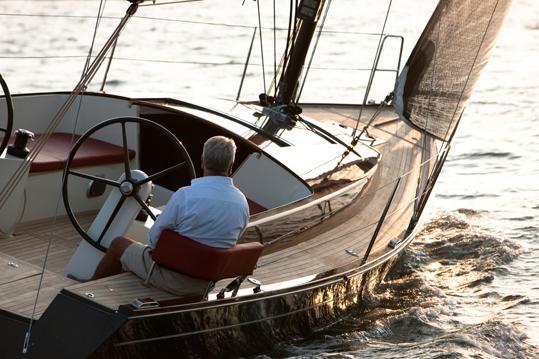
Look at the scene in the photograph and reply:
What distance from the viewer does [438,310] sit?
24.0 ft

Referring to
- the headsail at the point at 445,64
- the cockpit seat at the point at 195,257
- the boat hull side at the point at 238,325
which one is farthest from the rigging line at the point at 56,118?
the headsail at the point at 445,64

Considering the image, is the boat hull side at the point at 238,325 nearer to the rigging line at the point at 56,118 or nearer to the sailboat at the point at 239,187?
the sailboat at the point at 239,187

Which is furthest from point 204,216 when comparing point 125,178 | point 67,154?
point 67,154

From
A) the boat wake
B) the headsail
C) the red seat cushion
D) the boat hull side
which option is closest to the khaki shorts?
the boat hull side

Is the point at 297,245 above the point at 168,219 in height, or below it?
below

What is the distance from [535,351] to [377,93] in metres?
7.57

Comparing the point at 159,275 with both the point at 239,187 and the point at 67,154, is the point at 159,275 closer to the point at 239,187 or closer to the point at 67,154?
the point at 239,187

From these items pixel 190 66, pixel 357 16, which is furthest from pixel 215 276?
pixel 357 16

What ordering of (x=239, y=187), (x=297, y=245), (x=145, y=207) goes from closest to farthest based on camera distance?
1. (x=145, y=207)
2. (x=297, y=245)
3. (x=239, y=187)

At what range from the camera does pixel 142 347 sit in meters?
5.23

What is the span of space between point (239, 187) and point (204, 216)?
5.37ft

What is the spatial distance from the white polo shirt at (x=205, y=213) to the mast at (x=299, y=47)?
8.97 feet

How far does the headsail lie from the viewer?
279 inches

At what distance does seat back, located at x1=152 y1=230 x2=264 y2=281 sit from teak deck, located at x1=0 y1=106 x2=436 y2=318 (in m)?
0.20
